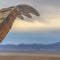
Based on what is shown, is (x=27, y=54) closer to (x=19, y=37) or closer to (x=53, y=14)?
(x=19, y=37)

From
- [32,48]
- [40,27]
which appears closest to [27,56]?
[32,48]

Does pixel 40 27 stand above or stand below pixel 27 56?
above

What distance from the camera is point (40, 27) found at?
7.27 ft

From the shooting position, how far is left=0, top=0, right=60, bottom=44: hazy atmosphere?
2143 millimetres

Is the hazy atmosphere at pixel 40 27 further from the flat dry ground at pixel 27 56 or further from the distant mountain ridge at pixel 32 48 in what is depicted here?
the flat dry ground at pixel 27 56

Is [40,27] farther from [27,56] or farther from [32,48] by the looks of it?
[27,56]

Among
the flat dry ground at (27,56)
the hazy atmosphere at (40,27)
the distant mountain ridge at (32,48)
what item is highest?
the hazy atmosphere at (40,27)

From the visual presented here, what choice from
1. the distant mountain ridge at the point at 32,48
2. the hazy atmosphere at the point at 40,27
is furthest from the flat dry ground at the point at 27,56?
the hazy atmosphere at the point at 40,27

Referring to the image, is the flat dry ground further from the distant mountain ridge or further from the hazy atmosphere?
the hazy atmosphere

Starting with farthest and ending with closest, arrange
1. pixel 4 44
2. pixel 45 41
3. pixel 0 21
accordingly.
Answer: pixel 4 44 → pixel 45 41 → pixel 0 21

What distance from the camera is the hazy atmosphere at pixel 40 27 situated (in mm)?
2143

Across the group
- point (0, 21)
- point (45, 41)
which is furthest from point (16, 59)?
point (0, 21)

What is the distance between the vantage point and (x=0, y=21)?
3.69 feet

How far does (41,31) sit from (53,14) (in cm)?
31
